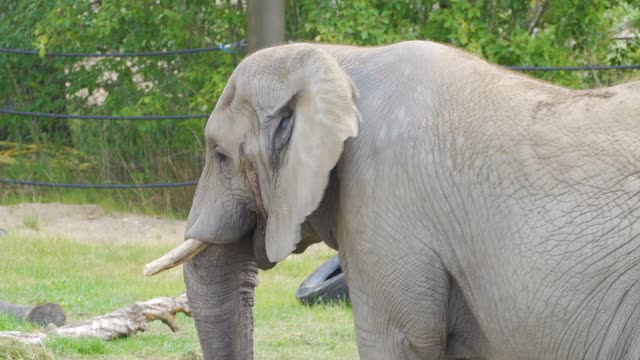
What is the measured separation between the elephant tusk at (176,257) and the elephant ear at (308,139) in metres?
0.49

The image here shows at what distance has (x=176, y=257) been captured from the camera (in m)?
4.93

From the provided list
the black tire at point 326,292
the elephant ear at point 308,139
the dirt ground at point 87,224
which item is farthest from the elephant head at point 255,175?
the dirt ground at point 87,224

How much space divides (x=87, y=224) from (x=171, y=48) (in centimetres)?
218

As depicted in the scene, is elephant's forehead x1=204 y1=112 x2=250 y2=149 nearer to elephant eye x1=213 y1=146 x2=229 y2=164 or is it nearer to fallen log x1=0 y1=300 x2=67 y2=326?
elephant eye x1=213 y1=146 x2=229 y2=164

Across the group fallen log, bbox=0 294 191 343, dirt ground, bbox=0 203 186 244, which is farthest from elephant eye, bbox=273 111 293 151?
dirt ground, bbox=0 203 186 244

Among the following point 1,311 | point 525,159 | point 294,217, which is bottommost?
point 1,311

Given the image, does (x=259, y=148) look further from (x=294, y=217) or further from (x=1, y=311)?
(x=1, y=311)

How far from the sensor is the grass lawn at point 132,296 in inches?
267

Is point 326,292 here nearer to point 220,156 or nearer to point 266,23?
point 266,23

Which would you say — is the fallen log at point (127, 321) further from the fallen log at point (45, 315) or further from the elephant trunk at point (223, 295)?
the elephant trunk at point (223, 295)

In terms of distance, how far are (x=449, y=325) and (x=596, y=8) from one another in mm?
7944

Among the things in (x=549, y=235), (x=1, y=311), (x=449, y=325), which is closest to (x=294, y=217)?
(x=449, y=325)

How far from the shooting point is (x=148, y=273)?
492cm

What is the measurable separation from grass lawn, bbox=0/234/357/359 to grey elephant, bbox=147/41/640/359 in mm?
2007
